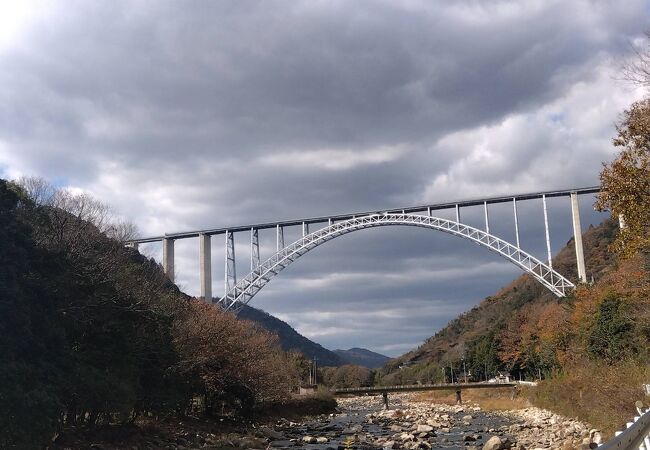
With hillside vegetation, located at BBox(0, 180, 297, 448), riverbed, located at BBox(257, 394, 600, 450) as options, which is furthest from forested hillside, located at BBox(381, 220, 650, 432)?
hillside vegetation, located at BBox(0, 180, 297, 448)

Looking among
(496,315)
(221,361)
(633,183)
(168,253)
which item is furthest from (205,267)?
(496,315)

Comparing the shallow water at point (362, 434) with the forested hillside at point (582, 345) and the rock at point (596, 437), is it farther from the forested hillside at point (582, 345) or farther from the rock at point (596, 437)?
the rock at point (596, 437)

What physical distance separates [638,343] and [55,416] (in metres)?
34.4

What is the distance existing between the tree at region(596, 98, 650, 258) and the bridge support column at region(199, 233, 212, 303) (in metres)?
62.7

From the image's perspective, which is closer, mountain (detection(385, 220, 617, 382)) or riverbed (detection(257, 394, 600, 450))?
riverbed (detection(257, 394, 600, 450))

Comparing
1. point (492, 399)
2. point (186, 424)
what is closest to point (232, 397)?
point (186, 424)

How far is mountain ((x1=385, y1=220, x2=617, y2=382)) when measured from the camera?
101 metres

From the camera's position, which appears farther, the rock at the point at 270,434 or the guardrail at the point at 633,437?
the rock at the point at 270,434

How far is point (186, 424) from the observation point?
135ft

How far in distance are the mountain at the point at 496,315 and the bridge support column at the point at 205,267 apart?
43080 mm

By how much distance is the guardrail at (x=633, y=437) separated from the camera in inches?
355

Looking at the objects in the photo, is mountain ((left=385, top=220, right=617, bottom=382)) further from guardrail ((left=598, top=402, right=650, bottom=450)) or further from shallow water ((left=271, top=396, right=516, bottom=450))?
guardrail ((left=598, top=402, right=650, bottom=450))

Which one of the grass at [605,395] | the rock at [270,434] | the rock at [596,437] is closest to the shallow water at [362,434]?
the rock at [270,434]

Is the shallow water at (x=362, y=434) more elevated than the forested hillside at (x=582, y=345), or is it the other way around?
the forested hillside at (x=582, y=345)
